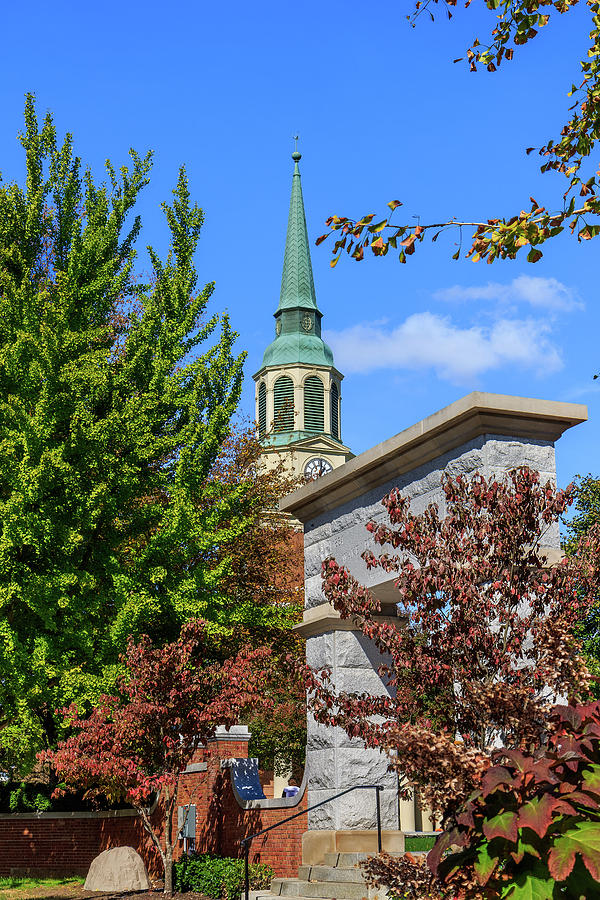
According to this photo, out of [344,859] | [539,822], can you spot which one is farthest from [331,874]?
[539,822]

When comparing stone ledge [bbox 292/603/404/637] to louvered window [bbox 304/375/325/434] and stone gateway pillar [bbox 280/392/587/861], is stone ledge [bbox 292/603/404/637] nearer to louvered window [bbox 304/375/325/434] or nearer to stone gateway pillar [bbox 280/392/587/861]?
stone gateway pillar [bbox 280/392/587/861]

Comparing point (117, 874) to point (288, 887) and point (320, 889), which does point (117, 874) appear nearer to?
point (288, 887)

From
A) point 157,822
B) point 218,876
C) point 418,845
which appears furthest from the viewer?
point 418,845

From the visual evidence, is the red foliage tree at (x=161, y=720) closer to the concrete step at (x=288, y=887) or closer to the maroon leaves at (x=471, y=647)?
the concrete step at (x=288, y=887)

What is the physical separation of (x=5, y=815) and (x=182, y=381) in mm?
10085

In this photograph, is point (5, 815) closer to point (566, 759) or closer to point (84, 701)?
point (84, 701)

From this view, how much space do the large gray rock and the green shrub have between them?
65 centimetres

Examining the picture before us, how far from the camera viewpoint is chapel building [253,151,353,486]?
237 feet

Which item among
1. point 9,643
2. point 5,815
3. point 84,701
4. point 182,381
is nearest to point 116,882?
point 84,701

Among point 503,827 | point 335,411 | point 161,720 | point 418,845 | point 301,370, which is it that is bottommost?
point 418,845

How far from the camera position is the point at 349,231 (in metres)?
8.12

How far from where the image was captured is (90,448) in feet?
53.2

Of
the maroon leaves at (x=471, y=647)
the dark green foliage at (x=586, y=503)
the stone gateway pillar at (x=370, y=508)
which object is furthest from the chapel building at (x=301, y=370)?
the maroon leaves at (x=471, y=647)

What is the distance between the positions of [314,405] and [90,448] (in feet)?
194
